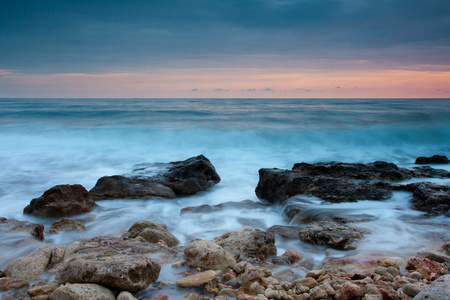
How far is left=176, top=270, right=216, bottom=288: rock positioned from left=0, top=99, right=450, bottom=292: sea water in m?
0.35

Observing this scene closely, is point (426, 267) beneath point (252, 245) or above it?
above

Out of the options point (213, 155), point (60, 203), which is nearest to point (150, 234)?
point (60, 203)

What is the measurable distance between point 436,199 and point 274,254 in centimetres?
307

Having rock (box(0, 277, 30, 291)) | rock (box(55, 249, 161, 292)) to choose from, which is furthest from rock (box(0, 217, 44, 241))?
rock (box(55, 249, 161, 292))

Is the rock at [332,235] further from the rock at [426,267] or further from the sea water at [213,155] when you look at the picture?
the rock at [426,267]

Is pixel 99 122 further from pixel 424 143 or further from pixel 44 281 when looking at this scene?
pixel 44 281

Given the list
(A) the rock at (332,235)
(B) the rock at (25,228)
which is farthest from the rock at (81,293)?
(A) the rock at (332,235)

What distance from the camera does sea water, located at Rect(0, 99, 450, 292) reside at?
4.61 meters

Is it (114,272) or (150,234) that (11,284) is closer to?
(114,272)

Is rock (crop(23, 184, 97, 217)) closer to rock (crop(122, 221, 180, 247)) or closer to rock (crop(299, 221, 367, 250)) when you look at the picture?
rock (crop(122, 221, 180, 247))

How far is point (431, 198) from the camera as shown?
5266 millimetres

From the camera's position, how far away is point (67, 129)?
1798 centimetres

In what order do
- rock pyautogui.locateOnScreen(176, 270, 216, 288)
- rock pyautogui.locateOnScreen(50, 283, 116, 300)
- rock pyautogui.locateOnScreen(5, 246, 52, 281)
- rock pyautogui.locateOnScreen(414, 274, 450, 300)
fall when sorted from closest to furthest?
rock pyautogui.locateOnScreen(414, 274, 450, 300), rock pyautogui.locateOnScreen(50, 283, 116, 300), rock pyautogui.locateOnScreen(176, 270, 216, 288), rock pyautogui.locateOnScreen(5, 246, 52, 281)

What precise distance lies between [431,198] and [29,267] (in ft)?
17.5
